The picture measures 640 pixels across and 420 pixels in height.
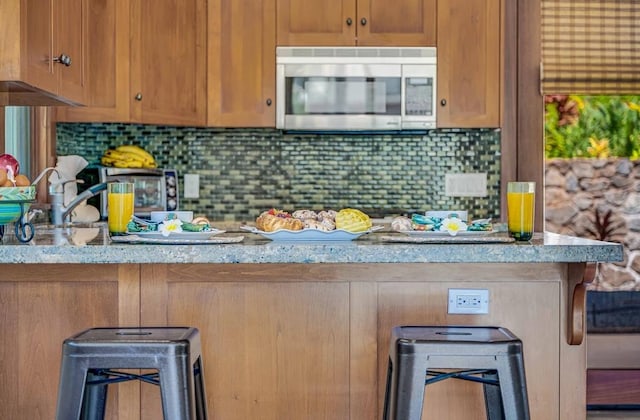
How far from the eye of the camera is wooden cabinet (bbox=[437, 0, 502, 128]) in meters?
3.69

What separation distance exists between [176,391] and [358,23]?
8.41 ft

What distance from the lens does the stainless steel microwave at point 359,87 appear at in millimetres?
3658

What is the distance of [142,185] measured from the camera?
143 inches

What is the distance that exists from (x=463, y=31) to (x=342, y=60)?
0.63 metres

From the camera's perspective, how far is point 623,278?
12.3 ft

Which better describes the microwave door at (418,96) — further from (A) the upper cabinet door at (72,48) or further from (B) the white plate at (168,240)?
(B) the white plate at (168,240)

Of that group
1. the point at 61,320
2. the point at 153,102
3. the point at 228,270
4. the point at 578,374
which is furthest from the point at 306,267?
the point at 153,102

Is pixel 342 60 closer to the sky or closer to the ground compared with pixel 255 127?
closer to the sky

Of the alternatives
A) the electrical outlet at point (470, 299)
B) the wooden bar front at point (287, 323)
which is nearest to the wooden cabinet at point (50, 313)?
the wooden bar front at point (287, 323)

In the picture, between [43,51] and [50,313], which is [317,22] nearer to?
[43,51]

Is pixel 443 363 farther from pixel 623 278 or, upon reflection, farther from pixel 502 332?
pixel 623 278

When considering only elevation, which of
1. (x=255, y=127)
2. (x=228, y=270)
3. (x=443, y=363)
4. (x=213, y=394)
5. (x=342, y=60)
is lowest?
(x=213, y=394)

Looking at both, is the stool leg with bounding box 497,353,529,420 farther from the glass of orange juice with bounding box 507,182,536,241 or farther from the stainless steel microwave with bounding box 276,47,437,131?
the stainless steel microwave with bounding box 276,47,437,131

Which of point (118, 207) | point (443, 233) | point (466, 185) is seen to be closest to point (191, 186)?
point (466, 185)
